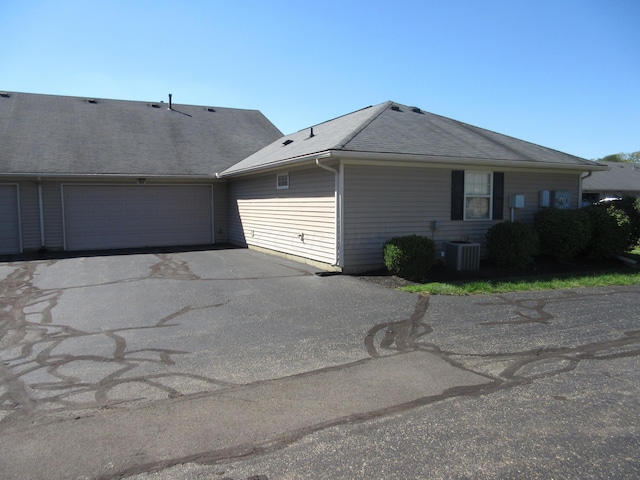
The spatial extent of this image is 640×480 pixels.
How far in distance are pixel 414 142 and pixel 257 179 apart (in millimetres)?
5778

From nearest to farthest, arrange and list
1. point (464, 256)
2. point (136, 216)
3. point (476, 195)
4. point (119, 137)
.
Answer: point (464, 256)
point (476, 195)
point (136, 216)
point (119, 137)

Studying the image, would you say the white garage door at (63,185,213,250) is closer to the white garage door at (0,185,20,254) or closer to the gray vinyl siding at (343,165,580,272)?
the white garage door at (0,185,20,254)

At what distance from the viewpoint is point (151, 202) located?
658 inches

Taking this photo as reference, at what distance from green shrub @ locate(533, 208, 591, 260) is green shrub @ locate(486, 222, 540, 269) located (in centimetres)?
90

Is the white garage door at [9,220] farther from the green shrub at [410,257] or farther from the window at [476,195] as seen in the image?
the window at [476,195]

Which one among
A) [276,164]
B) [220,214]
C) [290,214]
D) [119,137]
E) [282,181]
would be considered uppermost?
[119,137]

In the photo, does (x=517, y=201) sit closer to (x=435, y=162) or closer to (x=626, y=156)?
(x=435, y=162)

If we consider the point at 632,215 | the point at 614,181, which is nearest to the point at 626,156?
the point at 614,181

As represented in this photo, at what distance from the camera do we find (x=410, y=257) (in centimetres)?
997

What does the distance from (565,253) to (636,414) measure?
906 cm

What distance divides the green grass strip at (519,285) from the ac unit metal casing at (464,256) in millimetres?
1013

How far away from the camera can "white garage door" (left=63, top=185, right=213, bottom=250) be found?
15.8 metres

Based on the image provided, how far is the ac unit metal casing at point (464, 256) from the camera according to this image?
1090 cm

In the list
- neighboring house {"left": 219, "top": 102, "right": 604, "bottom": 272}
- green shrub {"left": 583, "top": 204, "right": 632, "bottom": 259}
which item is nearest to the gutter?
neighboring house {"left": 219, "top": 102, "right": 604, "bottom": 272}
